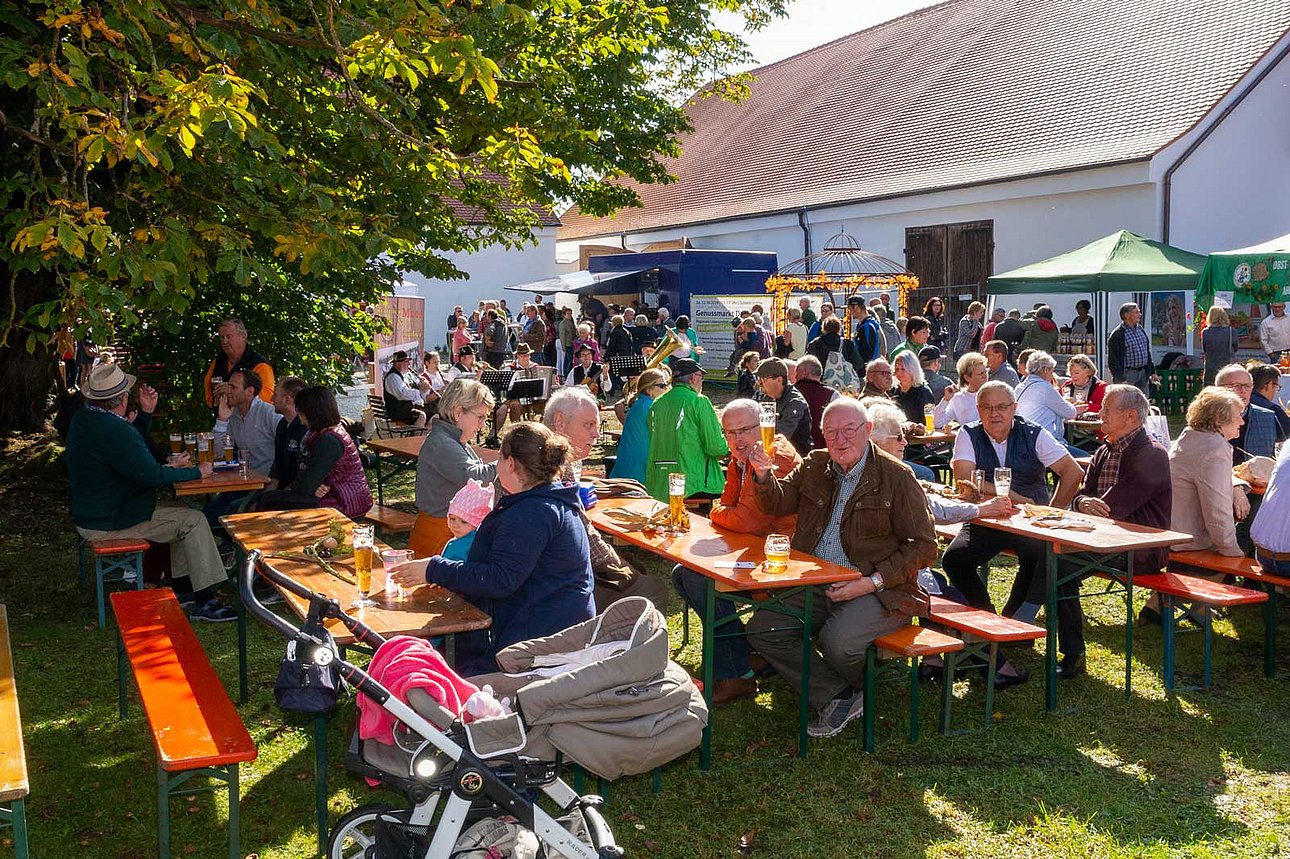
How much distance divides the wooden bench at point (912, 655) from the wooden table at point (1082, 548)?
648 millimetres

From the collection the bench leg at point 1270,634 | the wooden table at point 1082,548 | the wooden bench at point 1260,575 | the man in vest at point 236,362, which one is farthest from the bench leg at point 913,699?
the man in vest at point 236,362

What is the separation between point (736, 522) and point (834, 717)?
3.52 ft

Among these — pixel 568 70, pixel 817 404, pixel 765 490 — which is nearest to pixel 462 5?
pixel 568 70

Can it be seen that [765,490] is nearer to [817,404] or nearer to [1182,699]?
[1182,699]

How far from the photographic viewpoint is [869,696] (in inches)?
200

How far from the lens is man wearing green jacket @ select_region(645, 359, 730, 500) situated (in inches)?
296

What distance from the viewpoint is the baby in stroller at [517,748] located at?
3275 mm

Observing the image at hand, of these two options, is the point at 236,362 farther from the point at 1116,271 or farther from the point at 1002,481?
the point at 1116,271

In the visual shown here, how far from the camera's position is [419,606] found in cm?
434

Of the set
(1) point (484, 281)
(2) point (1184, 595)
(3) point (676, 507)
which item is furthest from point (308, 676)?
(1) point (484, 281)

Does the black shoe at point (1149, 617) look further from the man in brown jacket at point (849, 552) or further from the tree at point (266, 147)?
the tree at point (266, 147)

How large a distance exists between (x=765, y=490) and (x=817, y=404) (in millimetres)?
4060

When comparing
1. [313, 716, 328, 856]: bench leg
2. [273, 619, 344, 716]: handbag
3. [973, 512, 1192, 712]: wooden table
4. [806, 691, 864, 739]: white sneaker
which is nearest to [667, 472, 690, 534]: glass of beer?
[806, 691, 864, 739]: white sneaker

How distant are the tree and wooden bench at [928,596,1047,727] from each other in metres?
3.67
